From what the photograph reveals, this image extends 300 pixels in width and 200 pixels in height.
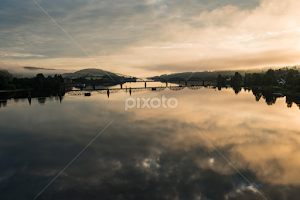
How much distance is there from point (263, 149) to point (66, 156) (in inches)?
1437

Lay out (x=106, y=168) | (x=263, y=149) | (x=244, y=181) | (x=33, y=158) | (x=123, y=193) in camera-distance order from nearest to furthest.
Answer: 1. (x=123, y=193)
2. (x=244, y=181)
3. (x=106, y=168)
4. (x=33, y=158)
5. (x=263, y=149)

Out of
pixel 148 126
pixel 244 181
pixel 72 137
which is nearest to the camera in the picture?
pixel 244 181

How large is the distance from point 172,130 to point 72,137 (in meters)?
24.3

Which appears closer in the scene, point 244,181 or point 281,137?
point 244,181

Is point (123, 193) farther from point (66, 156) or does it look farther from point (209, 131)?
point (209, 131)

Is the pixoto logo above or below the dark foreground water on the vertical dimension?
above

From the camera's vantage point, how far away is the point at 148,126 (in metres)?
49.2

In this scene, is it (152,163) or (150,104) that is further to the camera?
(150,104)

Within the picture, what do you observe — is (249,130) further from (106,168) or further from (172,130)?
(106,168)

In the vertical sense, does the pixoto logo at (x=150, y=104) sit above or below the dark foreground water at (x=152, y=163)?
above

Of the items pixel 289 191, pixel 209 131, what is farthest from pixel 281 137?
pixel 289 191

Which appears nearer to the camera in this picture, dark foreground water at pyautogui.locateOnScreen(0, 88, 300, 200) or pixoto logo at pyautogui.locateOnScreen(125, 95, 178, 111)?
dark foreground water at pyautogui.locateOnScreen(0, 88, 300, 200)

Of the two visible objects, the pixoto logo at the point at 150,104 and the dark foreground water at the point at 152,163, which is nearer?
the dark foreground water at the point at 152,163

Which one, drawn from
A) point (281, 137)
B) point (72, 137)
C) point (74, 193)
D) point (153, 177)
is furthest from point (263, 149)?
point (72, 137)
